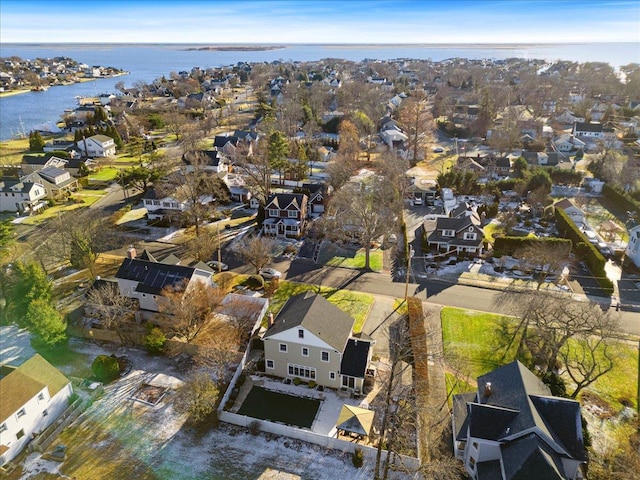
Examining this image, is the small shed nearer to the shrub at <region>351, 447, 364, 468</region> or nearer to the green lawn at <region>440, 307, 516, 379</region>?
the shrub at <region>351, 447, 364, 468</region>

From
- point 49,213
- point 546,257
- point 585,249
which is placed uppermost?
point 546,257

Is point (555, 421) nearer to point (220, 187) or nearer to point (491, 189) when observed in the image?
point (491, 189)

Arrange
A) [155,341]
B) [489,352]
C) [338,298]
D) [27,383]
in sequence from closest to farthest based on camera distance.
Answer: [27,383] < [155,341] < [489,352] < [338,298]

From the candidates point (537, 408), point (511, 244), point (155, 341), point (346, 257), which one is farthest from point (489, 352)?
point (155, 341)

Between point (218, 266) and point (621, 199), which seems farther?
point (621, 199)

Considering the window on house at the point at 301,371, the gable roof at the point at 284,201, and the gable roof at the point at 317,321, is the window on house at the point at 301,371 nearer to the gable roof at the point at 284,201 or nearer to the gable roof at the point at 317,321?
the gable roof at the point at 317,321

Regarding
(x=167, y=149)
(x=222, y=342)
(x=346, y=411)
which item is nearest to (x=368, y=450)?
(x=346, y=411)

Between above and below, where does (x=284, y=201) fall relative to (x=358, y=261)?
above

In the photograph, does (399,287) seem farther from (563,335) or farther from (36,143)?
(36,143)
